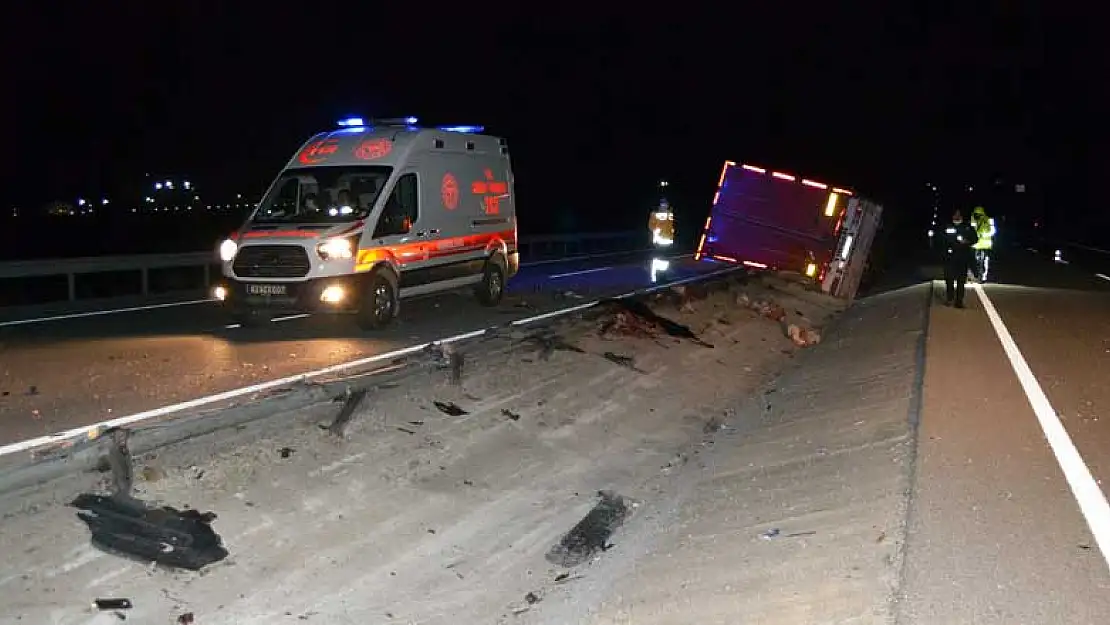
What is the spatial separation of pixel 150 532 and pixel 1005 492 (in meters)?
5.18

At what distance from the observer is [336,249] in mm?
13508

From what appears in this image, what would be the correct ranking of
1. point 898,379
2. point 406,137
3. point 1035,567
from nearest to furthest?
1. point 1035,567
2. point 898,379
3. point 406,137

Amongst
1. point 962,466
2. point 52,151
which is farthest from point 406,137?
point 52,151

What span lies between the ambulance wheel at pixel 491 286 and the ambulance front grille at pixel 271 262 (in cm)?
420

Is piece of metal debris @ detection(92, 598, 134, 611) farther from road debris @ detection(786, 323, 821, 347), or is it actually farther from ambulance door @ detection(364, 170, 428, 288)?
road debris @ detection(786, 323, 821, 347)

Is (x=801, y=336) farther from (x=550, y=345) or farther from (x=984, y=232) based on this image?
(x=984, y=232)

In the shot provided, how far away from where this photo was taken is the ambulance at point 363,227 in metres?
13.6

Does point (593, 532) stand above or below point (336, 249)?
below

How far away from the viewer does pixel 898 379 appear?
1118 centimetres

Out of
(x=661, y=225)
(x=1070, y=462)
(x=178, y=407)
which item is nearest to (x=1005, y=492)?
(x=1070, y=462)

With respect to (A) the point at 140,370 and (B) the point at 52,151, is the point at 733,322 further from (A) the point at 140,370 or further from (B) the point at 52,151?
(B) the point at 52,151

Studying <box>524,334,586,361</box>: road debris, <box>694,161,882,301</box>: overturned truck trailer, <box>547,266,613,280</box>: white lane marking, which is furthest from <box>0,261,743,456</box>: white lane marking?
<box>547,266,613,280</box>: white lane marking

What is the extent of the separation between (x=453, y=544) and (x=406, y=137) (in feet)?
28.3

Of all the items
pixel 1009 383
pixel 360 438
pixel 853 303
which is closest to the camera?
pixel 360 438
